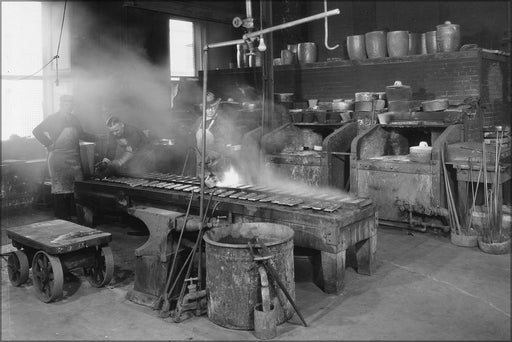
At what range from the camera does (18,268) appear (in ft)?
16.6

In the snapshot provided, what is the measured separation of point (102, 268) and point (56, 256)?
21.4 inches

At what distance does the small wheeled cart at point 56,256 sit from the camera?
4598 millimetres

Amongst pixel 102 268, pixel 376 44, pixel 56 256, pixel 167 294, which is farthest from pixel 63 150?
pixel 376 44

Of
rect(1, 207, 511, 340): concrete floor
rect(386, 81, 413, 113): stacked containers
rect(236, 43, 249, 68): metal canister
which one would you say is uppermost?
rect(236, 43, 249, 68): metal canister

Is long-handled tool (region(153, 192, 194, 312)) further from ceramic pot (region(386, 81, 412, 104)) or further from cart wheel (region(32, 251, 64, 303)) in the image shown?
ceramic pot (region(386, 81, 412, 104))

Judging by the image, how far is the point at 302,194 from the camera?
5.41 m

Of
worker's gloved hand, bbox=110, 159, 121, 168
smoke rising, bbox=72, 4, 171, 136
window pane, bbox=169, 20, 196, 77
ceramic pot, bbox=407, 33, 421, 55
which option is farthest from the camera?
window pane, bbox=169, 20, 196, 77

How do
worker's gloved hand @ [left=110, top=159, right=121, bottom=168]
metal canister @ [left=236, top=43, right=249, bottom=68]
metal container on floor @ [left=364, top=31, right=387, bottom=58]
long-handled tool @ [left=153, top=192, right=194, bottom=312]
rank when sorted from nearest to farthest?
long-handled tool @ [left=153, top=192, right=194, bottom=312], worker's gloved hand @ [left=110, top=159, right=121, bottom=168], metal container on floor @ [left=364, top=31, right=387, bottom=58], metal canister @ [left=236, top=43, right=249, bottom=68]

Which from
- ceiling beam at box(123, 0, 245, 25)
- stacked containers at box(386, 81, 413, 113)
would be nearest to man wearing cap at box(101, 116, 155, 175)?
ceiling beam at box(123, 0, 245, 25)

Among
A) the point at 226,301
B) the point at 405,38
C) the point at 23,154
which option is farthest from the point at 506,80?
the point at 23,154

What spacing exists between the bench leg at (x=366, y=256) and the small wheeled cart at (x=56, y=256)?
8.44ft

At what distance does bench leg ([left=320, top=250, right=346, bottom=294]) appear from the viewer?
15.1 feet

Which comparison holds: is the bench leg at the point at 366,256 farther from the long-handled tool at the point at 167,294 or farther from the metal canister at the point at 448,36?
the metal canister at the point at 448,36

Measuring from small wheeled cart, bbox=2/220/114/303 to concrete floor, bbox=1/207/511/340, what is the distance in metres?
0.12
